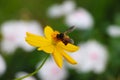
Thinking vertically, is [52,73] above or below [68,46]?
below

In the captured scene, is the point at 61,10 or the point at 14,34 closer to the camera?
the point at 14,34

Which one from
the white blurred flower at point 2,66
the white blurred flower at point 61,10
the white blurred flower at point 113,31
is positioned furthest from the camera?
the white blurred flower at point 61,10

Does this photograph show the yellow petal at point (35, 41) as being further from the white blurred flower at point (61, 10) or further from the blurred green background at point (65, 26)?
the white blurred flower at point (61, 10)

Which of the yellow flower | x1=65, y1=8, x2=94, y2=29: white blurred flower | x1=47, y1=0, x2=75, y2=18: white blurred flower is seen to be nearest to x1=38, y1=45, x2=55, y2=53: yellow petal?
the yellow flower

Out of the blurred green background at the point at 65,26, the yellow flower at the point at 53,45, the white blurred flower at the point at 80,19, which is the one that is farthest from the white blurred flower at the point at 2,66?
the yellow flower at the point at 53,45

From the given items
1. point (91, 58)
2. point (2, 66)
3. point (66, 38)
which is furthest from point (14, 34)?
point (66, 38)

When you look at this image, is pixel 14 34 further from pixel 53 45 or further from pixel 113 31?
pixel 53 45

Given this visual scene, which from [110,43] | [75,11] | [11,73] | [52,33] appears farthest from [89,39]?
[52,33]
